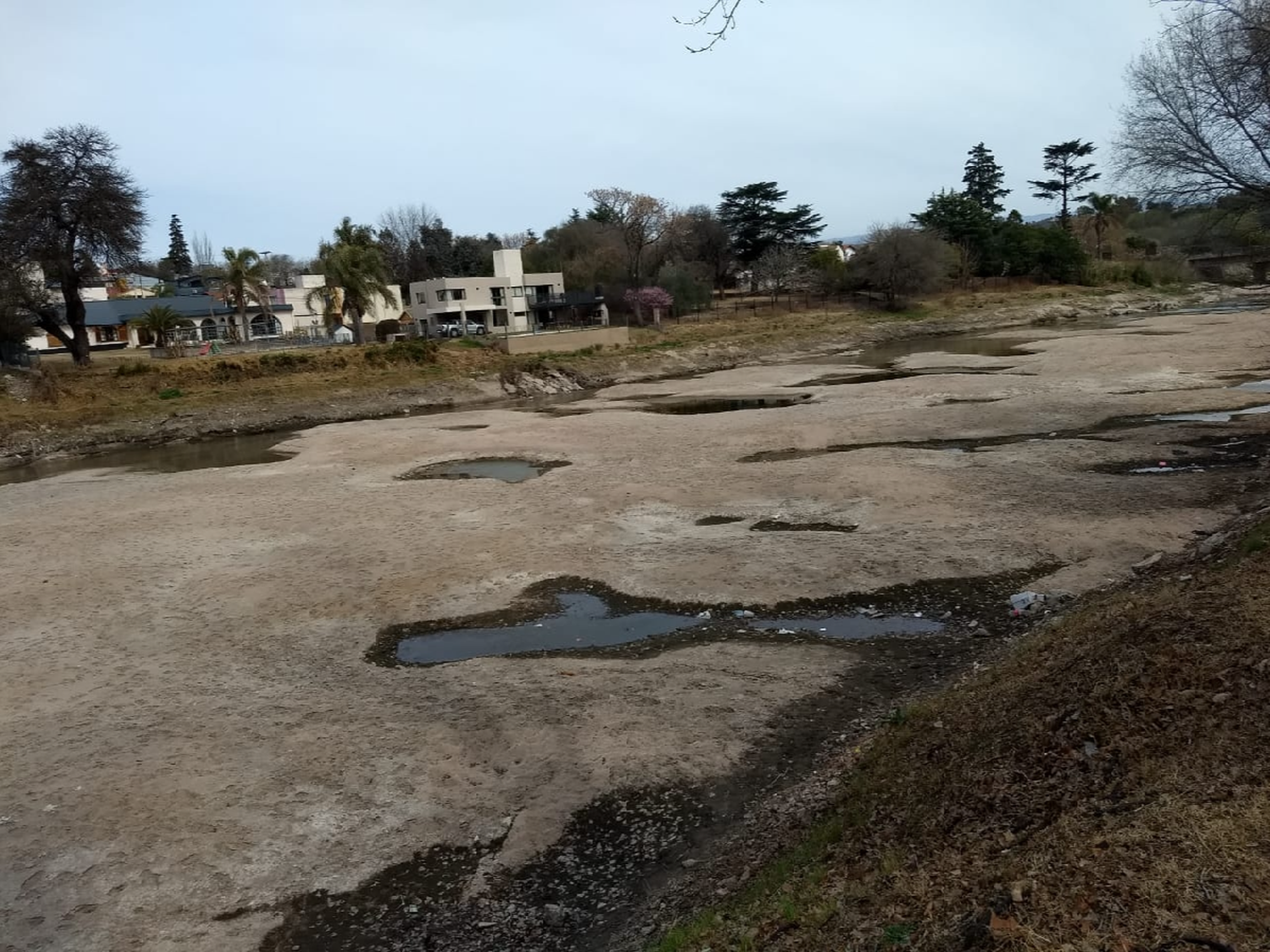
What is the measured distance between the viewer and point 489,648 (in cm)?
1263

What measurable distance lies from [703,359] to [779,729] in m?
50.2

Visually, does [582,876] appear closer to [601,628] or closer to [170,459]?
[601,628]

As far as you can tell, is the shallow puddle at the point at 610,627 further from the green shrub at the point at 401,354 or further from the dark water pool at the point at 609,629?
the green shrub at the point at 401,354

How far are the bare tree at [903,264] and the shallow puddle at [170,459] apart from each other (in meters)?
55.4

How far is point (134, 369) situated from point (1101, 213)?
321 ft

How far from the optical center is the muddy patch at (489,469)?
24.3 m

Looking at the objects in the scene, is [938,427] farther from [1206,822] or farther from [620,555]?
[1206,822]

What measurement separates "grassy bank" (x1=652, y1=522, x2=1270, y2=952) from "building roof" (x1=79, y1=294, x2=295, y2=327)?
7590cm

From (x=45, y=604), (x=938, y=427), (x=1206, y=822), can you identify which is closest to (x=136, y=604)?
(x=45, y=604)

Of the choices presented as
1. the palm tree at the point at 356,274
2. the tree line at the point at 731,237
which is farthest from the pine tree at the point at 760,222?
the palm tree at the point at 356,274

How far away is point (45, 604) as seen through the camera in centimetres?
1537

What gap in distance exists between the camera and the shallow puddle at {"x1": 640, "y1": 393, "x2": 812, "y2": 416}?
3553cm

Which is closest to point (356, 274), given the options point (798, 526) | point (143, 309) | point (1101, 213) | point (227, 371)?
point (227, 371)

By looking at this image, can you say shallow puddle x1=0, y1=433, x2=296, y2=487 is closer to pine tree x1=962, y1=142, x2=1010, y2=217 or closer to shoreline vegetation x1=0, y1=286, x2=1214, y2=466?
shoreline vegetation x1=0, y1=286, x2=1214, y2=466
